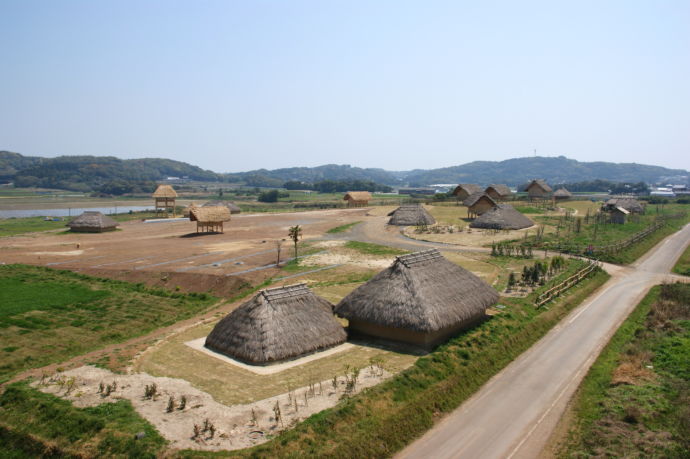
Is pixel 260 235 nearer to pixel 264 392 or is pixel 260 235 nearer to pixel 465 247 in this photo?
pixel 465 247

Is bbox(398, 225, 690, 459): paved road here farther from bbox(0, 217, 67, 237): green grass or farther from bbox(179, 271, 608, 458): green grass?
bbox(0, 217, 67, 237): green grass

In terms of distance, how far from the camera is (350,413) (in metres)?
12.7

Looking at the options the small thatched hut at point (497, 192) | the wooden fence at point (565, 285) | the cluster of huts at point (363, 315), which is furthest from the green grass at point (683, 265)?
the small thatched hut at point (497, 192)

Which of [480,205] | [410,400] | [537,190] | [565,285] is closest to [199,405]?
[410,400]

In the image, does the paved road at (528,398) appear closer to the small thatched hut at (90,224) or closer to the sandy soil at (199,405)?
the sandy soil at (199,405)

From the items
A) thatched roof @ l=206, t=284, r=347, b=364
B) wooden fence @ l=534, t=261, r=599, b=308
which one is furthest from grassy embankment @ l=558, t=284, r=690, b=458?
thatched roof @ l=206, t=284, r=347, b=364

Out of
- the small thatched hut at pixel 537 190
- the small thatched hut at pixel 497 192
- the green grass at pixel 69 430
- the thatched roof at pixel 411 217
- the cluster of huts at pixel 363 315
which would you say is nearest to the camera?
the green grass at pixel 69 430

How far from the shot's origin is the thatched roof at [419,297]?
18203mm

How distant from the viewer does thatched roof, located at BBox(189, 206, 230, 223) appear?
2103 inches

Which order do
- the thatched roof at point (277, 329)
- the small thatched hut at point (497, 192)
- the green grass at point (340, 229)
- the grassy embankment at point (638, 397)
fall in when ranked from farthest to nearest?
Result: the small thatched hut at point (497, 192), the green grass at point (340, 229), the thatched roof at point (277, 329), the grassy embankment at point (638, 397)

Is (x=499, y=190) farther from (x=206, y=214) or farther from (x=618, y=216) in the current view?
(x=206, y=214)

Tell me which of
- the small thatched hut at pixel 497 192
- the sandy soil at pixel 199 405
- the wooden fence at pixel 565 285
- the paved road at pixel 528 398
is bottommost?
the paved road at pixel 528 398

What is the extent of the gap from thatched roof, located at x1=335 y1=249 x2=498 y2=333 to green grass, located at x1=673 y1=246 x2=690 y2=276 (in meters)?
18.5

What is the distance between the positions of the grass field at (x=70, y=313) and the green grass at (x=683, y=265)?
3055 cm
